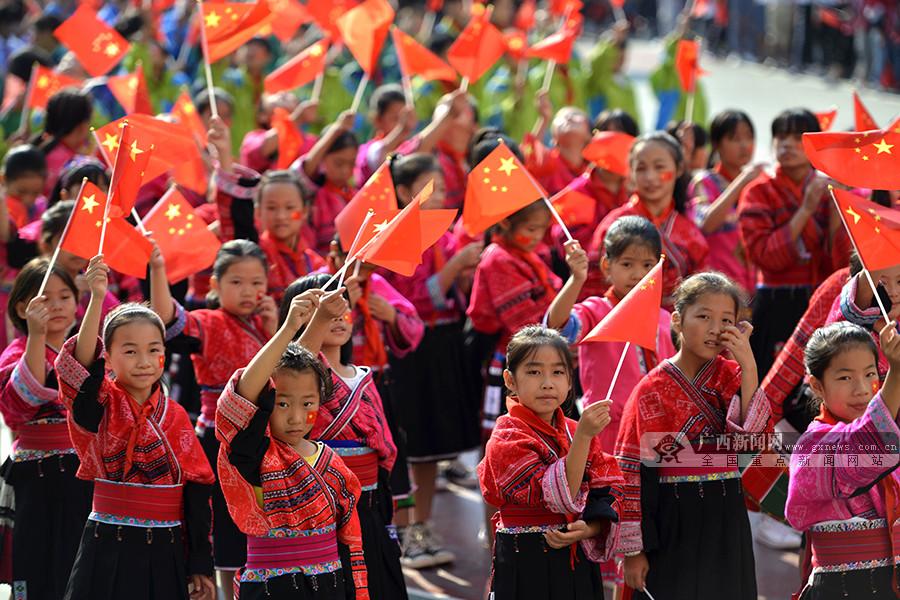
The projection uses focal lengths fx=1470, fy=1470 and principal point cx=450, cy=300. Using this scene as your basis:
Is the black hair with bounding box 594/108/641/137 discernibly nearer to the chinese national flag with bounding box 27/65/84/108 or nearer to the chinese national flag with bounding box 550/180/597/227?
the chinese national flag with bounding box 550/180/597/227

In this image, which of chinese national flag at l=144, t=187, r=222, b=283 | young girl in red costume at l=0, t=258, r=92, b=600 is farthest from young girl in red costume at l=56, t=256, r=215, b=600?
chinese national flag at l=144, t=187, r=222, b=283

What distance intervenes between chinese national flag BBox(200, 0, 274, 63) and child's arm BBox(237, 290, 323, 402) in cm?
295

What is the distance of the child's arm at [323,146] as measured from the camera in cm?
681

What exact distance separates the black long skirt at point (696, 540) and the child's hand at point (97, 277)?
171 cm

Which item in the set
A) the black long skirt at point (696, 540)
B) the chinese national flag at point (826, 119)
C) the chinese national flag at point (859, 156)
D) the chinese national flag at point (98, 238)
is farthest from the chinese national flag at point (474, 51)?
the black long skirt at point (696, 540)

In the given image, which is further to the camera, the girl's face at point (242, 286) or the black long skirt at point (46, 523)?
the girl's face at point (242, 286)

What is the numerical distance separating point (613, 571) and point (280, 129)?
3.42 metres

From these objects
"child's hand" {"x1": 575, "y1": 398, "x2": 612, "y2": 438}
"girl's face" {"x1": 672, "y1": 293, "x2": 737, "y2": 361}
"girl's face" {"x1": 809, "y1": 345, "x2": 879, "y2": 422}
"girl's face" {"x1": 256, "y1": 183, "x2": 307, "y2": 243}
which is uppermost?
"girl's face" {"x1": 256, "y1": 183, "x2": 307, "y2": 243}

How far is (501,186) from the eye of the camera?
5.26 m

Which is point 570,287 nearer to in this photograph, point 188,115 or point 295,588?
point 295,588

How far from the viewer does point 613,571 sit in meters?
5.04

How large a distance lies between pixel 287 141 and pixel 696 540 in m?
3.83

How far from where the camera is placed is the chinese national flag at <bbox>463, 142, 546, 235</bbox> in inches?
207

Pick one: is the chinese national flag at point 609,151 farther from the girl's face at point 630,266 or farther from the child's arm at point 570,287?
the child's arm at point 570,287
